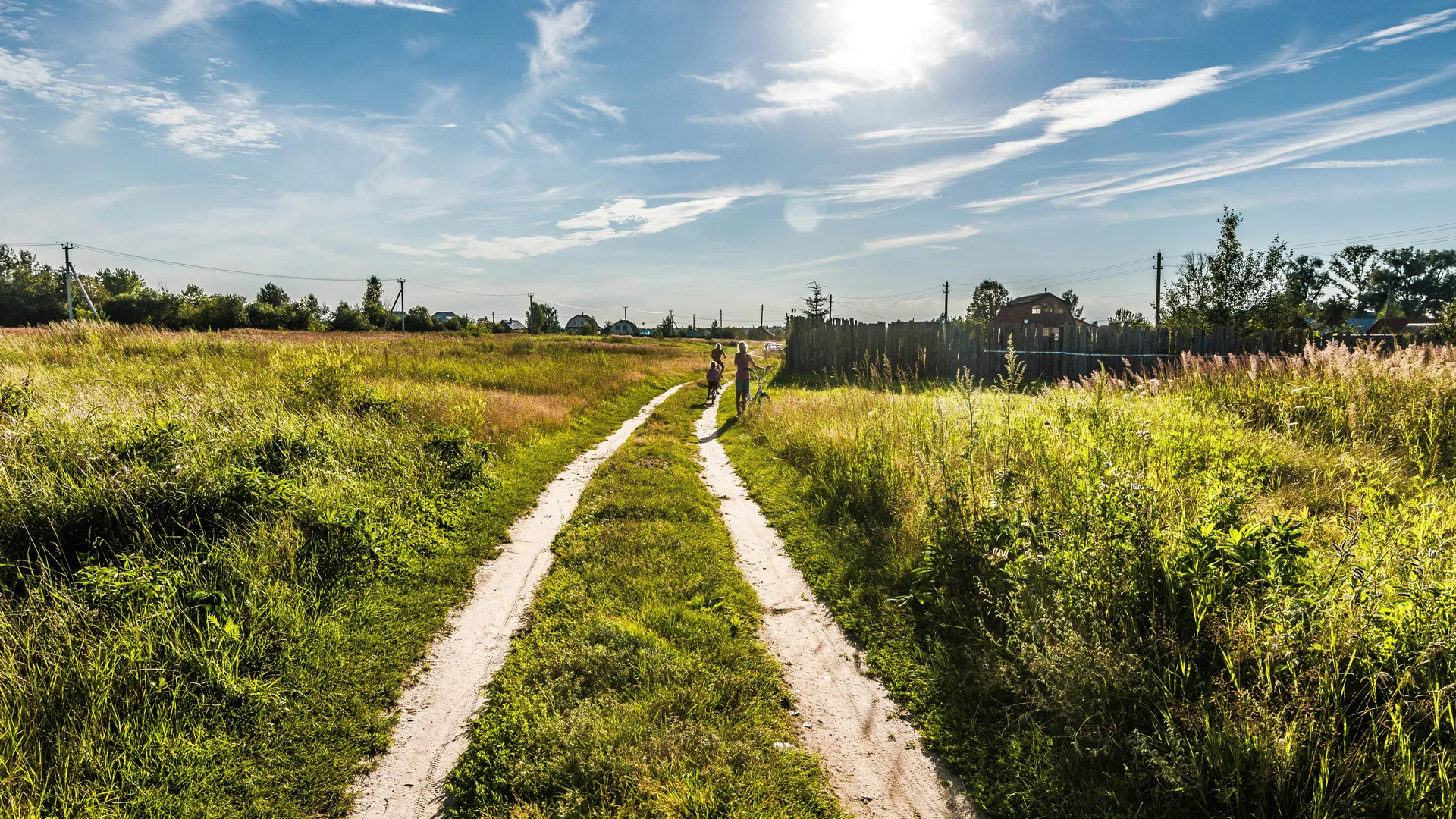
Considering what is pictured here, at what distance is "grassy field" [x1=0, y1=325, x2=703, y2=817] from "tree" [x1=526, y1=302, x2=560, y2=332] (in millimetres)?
69248

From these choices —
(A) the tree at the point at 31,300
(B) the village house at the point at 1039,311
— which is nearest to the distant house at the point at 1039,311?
(B) the village house at the point at 1039,311

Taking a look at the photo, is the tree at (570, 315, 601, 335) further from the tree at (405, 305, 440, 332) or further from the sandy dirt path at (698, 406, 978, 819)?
the sandy dirt path at (698, 406, 978, 819)

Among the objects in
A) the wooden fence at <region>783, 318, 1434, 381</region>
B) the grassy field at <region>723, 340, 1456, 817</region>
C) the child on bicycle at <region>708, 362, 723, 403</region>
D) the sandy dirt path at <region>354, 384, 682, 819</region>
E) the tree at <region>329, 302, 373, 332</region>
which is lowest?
the sandy dirt path at <region>354, 384, 682, 819</region>

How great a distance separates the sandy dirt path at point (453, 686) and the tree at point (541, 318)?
243 feet

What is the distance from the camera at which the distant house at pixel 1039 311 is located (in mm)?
68188

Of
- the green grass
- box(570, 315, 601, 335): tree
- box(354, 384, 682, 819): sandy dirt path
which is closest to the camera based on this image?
the green grass

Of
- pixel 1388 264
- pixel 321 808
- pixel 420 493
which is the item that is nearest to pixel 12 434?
pixel 420 493

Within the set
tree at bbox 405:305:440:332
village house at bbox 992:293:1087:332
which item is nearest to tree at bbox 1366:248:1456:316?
village house at bbox 992:293:1087:332

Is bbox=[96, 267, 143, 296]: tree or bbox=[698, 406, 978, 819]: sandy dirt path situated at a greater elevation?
bbox=[96, 267, 143, 296]: tree

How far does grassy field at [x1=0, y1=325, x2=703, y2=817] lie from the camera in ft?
10.2

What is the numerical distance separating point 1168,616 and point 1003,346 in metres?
17.6

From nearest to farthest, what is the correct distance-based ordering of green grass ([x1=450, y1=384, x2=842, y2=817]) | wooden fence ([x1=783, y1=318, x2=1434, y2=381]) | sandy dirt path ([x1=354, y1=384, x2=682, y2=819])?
1. green grass ([x1=450, y1=384, x2=842, y2=817])
2. sandy dirt path ([x1=354, y1=384, x2=682, y2=819])
3. wooden fence ([x1=783, y1=318, x2=1434, y2=381])

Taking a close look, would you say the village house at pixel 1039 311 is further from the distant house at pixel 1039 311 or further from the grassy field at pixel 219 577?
the grassy field at pixel 219 577

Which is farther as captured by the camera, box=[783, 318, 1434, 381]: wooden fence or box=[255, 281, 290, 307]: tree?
box=[255, 281, 290, 307]: tree
